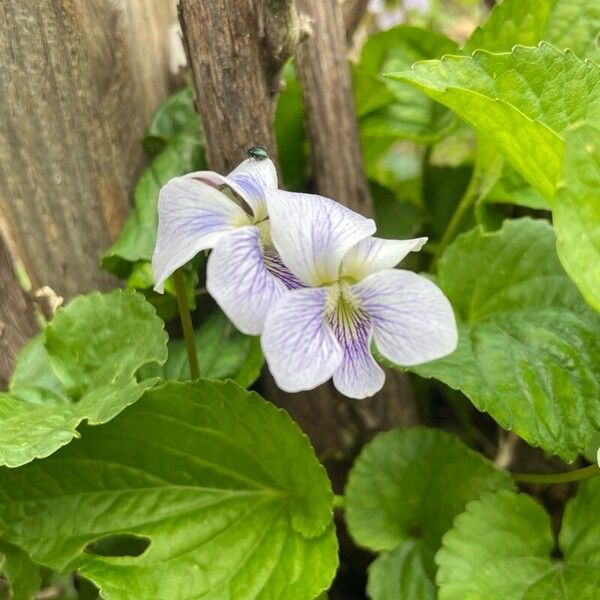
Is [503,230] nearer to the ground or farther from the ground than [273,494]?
farther from the ground

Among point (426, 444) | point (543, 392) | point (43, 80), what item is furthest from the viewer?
point (426, 444)

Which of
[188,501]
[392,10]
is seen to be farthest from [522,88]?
[392,10]

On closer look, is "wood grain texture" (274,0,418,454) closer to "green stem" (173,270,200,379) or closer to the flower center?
"green stem" (173,270,200,379)

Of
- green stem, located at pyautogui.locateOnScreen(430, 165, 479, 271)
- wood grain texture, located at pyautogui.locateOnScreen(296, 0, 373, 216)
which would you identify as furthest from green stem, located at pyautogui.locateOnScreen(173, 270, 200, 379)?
green stem, located at pyautogui.locateOnScreen(430, 165, 479, 271)

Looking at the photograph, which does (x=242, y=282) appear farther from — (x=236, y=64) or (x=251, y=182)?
(x=236, y=64)

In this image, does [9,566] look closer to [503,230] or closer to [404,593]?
[404,593]

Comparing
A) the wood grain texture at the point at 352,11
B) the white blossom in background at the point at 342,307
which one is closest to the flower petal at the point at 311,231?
the white blossom in background at the point at 342,307

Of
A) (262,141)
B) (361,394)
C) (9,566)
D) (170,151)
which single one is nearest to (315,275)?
(361,394)
